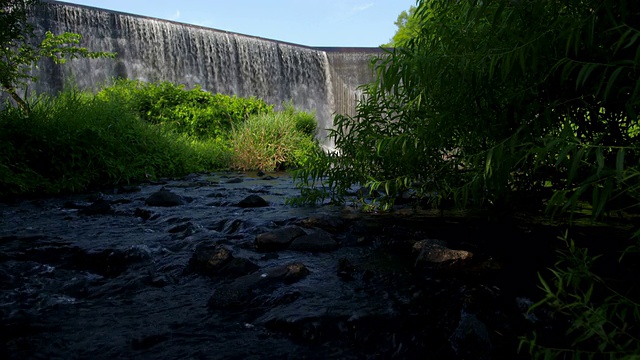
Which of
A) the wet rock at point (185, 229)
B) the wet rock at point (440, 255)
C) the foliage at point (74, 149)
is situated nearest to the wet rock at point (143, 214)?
the wet rock at point (185, 229)

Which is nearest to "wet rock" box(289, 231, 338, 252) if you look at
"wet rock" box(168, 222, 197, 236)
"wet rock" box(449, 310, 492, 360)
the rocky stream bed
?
the rocky stream bed

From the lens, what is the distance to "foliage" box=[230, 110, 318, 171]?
35.7ft

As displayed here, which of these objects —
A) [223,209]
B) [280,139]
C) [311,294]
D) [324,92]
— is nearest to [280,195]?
[223,209]

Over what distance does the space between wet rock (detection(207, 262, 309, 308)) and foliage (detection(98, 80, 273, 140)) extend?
10.6 metres

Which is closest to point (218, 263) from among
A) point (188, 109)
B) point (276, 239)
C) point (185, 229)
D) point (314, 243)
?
point (276, 239)

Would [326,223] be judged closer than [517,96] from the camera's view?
No

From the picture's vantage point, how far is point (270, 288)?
225cm

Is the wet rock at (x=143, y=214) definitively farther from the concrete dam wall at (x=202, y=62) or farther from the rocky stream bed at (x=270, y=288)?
the concrete dam wall at (x=202, y=62)

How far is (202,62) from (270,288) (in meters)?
16.4

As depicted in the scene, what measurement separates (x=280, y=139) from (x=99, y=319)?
30.9 feet

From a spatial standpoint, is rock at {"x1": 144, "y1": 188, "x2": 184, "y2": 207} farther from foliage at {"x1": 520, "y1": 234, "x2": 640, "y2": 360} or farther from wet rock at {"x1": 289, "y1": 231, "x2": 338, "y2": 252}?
foliage at {"x1": 520, "y1": 234, "x2": 640, "y2": 360}

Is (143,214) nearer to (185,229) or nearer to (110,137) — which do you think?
(185,229)

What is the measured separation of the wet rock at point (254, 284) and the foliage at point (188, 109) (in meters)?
10.6

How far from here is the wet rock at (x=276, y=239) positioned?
3.06 m
